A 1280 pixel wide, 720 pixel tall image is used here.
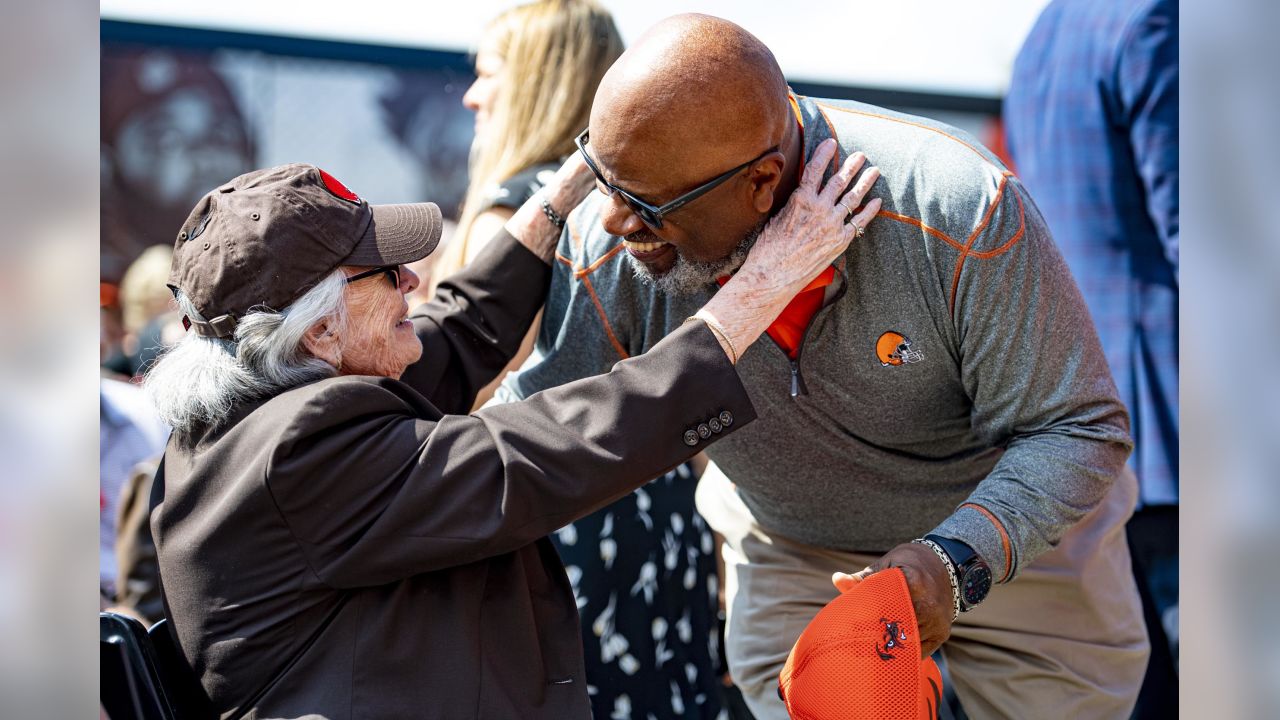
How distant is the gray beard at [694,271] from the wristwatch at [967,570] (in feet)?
1.79

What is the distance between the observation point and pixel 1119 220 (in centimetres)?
299

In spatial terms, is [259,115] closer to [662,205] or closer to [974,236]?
[662,205]

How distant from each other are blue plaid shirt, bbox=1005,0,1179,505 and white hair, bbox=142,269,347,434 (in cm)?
201

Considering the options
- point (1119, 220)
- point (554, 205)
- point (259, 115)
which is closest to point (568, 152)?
point (554, 205)

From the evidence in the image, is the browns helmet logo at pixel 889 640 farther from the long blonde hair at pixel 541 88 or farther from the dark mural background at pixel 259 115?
the dark mural background at pixel 259 115

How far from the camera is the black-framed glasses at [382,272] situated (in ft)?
5.96

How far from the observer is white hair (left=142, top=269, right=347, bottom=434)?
1701mm

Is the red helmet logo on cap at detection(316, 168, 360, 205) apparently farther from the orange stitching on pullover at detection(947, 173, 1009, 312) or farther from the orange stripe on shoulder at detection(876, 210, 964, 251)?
the orange stitching on pullover at detection(947, 173, 1009, 312)

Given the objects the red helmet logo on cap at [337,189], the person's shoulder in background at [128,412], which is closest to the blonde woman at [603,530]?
the red helmet logo on cap at [337,189]

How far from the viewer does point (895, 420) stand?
215 centimetres

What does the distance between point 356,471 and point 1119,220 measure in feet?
7.04

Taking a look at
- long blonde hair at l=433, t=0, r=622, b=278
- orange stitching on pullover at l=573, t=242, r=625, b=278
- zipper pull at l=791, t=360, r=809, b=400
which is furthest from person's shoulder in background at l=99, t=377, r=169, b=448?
zipper pull at l=791, t=360, r=809, b=400
